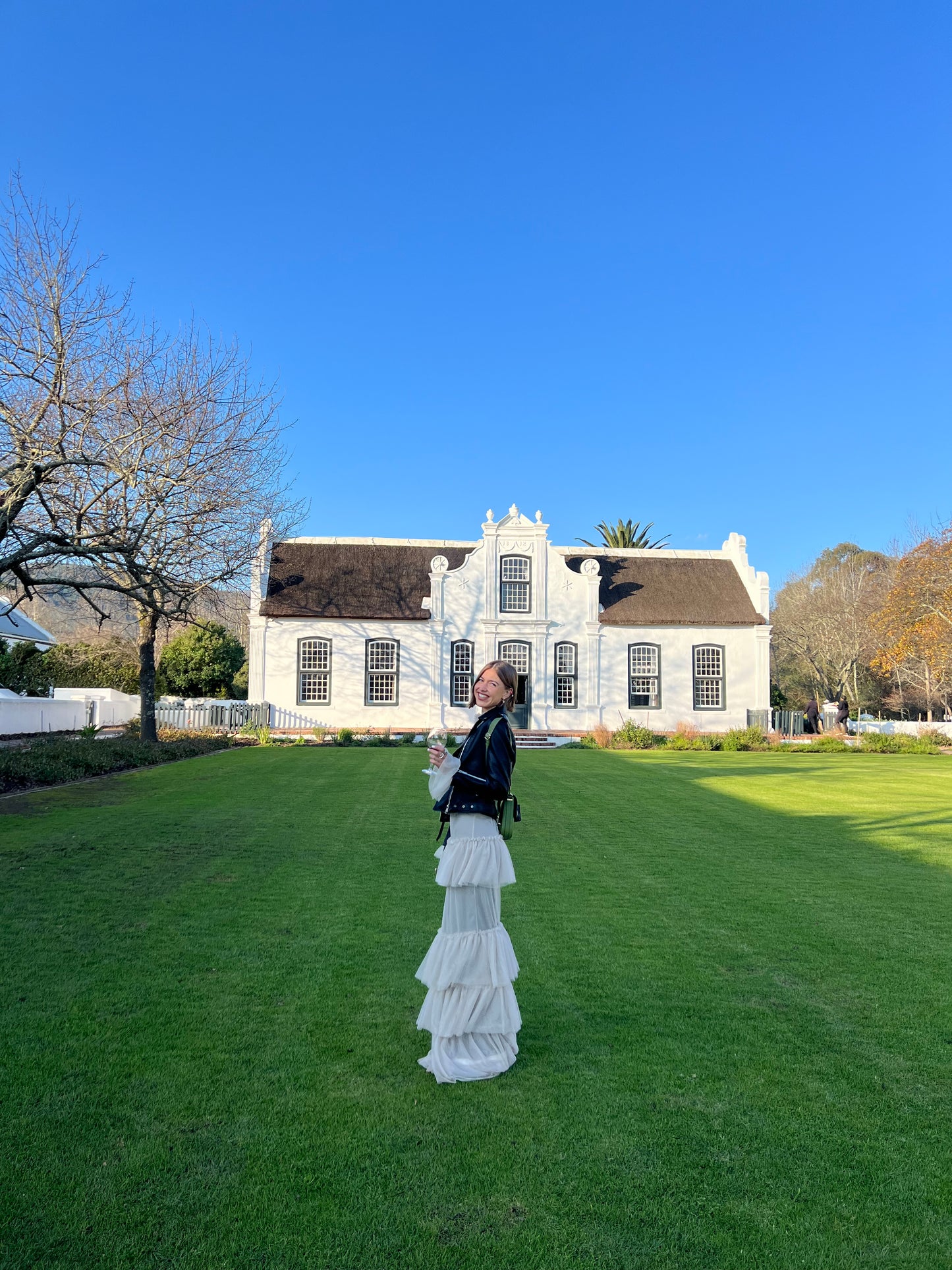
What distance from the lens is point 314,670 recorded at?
102 ft

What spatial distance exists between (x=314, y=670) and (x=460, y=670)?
5492mm

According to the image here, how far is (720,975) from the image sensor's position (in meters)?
5.58

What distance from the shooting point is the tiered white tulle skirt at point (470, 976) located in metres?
4.11

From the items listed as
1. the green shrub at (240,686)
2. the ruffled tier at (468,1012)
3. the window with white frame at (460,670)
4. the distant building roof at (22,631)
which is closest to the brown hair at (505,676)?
the ruffled tier at (468,1012)

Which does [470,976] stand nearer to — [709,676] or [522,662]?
[522,662]

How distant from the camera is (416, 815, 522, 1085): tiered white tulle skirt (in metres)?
4.11

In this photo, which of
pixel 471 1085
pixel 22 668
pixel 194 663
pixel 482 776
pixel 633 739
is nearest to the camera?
pixel 471 1085

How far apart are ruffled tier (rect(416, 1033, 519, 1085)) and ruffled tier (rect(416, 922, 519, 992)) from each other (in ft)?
0.88

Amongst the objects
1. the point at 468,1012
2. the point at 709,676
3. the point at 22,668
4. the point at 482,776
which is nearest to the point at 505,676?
the point at 482,776

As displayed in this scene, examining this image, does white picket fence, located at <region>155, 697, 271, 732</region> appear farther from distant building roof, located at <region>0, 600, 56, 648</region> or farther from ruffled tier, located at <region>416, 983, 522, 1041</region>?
ruffled tier, located at <region>416, 983, 522, 1041</region>

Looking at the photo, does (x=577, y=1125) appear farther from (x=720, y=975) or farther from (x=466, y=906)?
(x=720, y=975)

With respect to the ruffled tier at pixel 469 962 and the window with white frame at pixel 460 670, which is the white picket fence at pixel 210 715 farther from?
the ruffled tier at pixel 469 962

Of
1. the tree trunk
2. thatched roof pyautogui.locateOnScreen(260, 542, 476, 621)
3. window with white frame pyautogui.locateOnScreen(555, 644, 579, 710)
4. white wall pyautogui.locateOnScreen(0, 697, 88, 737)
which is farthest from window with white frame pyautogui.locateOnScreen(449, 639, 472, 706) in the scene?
white wall pyautogui.locateOnScreen(0, 697, 88, 737)

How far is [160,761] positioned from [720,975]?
16471 millimetres
